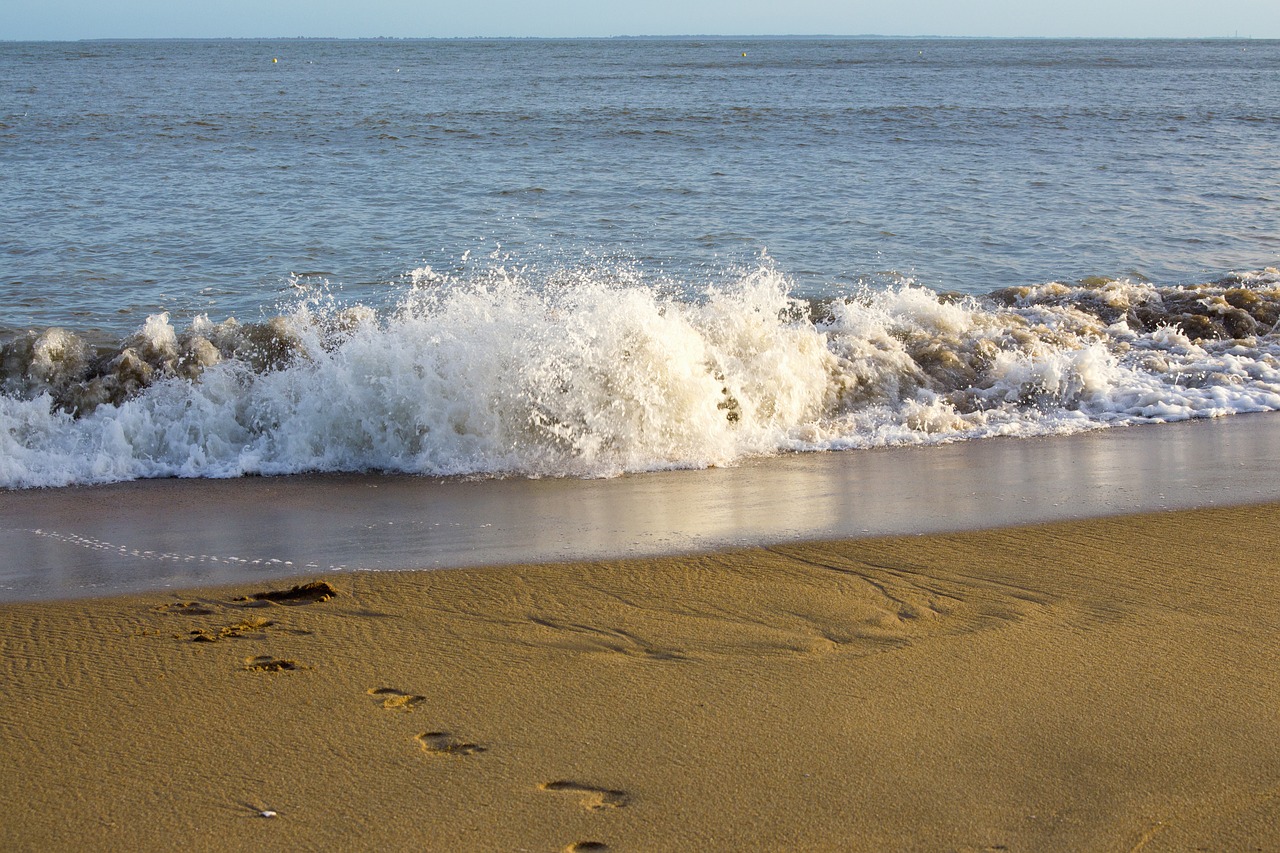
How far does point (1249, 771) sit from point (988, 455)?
12.8 feet

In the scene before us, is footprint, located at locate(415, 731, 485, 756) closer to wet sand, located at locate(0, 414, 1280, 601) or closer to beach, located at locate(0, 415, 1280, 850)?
beach, located at locate(0, 415, 1280, 850)

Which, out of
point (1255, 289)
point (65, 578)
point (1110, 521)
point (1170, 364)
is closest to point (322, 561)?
point (65, 578)

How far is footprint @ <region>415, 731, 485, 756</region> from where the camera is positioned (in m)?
3.19

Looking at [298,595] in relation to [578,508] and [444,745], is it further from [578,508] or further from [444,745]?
[578,508]

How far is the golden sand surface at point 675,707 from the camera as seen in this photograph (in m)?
2.86

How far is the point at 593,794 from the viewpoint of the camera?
9.76 feet

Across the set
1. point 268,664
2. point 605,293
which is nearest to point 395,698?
point 268,664

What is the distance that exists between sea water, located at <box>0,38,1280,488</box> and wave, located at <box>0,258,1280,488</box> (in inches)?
0.9

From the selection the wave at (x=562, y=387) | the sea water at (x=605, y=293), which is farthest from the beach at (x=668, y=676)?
the sea water at (x=605, y=293)

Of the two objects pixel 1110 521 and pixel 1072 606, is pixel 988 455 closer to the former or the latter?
pixel 1110 521

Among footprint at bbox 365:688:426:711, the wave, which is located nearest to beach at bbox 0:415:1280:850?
footprint at bbox 365:688:426:711

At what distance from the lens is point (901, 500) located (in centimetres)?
573

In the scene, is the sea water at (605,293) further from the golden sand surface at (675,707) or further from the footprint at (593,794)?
the footprint at (593,794)

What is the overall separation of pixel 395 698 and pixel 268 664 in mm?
564
